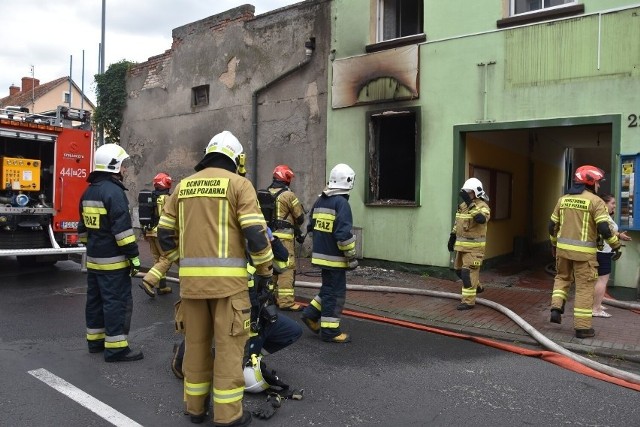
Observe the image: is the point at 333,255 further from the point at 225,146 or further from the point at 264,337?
the point at 225,146

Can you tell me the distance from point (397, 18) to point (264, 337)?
7852mm

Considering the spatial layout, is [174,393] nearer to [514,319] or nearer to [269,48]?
[514,319]

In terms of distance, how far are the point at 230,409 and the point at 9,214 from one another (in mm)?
7045

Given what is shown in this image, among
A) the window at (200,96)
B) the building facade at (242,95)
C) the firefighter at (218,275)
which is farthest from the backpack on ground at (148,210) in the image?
the window at (200,96)

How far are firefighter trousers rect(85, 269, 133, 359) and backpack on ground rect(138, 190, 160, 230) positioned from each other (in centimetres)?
312

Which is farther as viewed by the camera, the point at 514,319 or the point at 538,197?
the point at 538,197

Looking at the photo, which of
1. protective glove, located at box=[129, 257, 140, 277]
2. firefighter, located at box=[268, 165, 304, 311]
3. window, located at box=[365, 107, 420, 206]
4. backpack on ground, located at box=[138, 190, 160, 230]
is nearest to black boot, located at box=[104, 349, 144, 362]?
protective glove, located at box=[129, 257, 140, 277]

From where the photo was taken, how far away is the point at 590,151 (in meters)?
15.6

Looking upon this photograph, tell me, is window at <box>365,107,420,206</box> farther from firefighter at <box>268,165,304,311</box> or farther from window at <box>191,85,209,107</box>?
window at <box>191,85,209,107</box>

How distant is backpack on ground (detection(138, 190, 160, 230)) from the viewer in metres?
8.11

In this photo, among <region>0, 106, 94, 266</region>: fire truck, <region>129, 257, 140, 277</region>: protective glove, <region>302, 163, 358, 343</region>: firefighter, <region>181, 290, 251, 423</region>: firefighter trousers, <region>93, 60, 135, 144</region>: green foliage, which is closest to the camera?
<region>181, 290, 251, 423</region>: firefighter trousers

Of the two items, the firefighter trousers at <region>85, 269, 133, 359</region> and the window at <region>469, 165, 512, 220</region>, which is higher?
the window at <region>469, 165, 512, 220</region>

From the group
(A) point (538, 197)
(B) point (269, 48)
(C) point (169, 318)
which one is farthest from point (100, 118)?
(A) point (538, 197)

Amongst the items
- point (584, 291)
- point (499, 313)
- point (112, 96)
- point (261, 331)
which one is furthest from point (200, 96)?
point (261, 331)
